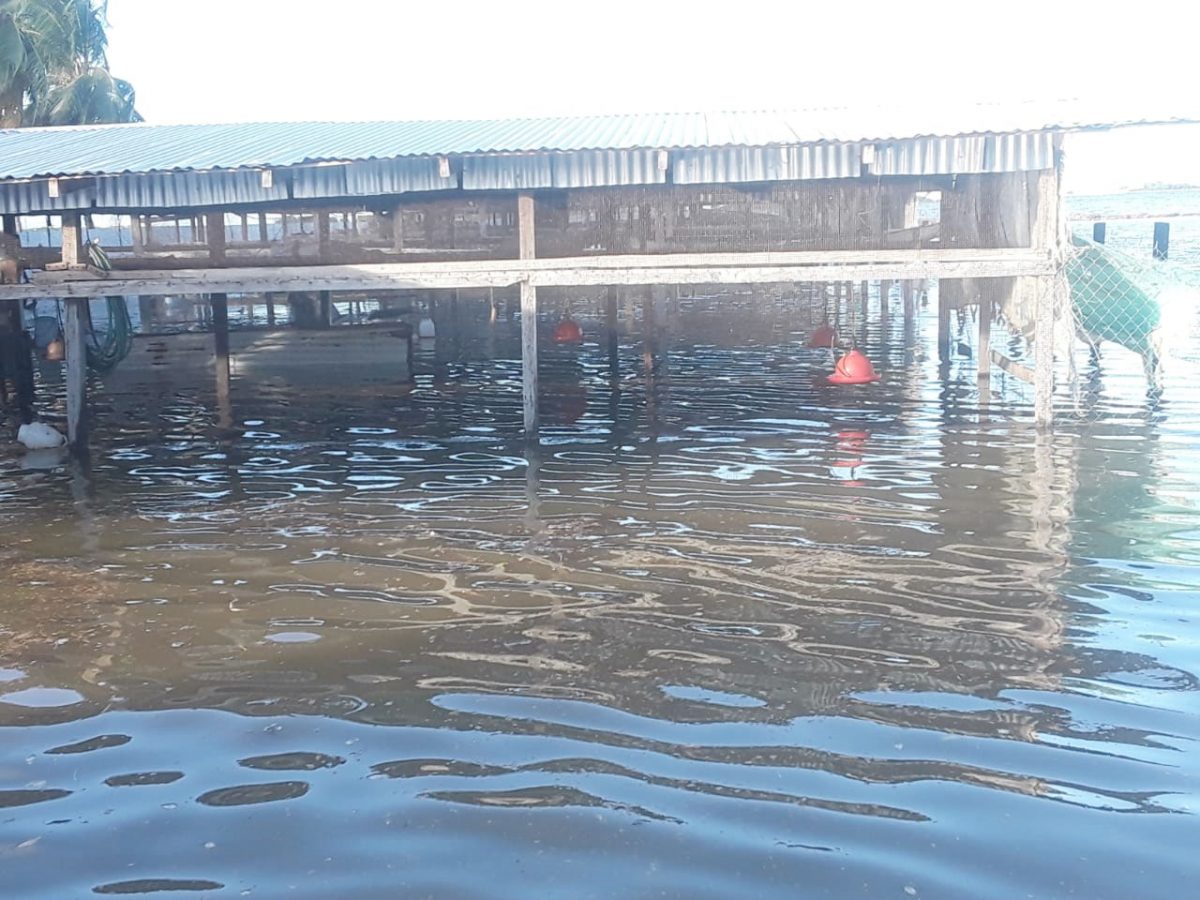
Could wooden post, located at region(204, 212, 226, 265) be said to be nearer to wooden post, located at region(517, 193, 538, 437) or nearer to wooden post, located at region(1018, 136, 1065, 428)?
wooden post, located at region(517, 193, 538, 437)

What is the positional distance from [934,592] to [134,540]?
6400 millimetres

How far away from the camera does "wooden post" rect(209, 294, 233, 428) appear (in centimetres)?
1589

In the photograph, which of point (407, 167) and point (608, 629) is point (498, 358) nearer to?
point (407, 167)

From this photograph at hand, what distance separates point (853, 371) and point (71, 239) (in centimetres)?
1073

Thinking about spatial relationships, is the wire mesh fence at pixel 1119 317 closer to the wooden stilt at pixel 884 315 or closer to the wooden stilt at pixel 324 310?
the wooden stilt at pixel 884 315

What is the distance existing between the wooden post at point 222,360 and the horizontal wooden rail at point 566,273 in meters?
2.49

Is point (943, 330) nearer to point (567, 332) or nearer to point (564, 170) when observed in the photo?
point (567, 332)

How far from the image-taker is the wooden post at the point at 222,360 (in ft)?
52.1

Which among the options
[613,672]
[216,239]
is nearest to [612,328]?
[216,239]

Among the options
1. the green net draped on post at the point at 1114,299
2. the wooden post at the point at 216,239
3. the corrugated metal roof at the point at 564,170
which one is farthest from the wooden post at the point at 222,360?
the green net draped on post at the point at 1114,299

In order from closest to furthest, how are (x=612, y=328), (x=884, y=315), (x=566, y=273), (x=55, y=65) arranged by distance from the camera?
(x=566, y=273) < (x=612, y=328) < (x=55, y=65) < (x=884, y=315)

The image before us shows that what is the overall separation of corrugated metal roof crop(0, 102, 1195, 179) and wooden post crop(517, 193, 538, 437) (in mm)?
775

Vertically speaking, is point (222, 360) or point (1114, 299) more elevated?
point (1114, 299)

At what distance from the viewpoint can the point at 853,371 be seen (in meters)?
17.2
